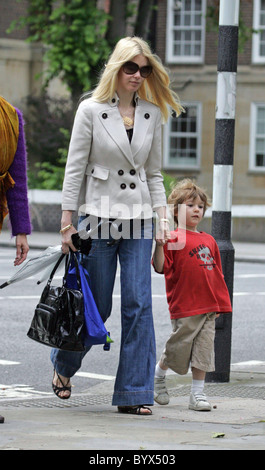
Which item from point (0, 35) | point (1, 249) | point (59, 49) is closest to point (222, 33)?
point (1, 249)

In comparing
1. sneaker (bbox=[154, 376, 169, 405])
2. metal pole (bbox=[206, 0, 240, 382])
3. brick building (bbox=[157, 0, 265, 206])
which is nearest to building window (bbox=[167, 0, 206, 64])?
brick building (bbox=[157, 0, 265, 206])

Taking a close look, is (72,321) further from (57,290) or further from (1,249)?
(1,249)

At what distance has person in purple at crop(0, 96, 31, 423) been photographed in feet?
17.7

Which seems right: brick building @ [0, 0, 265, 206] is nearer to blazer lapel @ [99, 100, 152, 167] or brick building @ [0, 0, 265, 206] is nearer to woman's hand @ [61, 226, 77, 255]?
blazer lapel @ [99, 100, 152, 167]

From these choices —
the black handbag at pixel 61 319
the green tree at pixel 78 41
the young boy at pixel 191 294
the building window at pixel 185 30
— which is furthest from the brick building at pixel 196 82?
the black handbag at pixel 61 319

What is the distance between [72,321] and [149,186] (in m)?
0.94

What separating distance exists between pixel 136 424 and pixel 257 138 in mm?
27551

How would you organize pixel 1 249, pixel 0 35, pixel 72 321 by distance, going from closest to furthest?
pixel 72 321
pixel 1 249
pixel 0 35

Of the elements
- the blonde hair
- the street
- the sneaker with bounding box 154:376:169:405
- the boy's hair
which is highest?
the blonde hair

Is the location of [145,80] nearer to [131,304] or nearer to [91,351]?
[131,304]

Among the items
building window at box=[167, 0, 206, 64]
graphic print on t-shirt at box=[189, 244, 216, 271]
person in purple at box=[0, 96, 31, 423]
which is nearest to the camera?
person in purple at box=[0, 96, 31, 423]

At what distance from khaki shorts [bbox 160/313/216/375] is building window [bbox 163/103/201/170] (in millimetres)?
26821

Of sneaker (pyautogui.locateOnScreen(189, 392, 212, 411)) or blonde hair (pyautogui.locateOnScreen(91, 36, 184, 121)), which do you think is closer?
blonde hair (pyautogui.locateOnScreen(91, 36, 184, 121))

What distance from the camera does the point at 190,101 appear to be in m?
33.1
